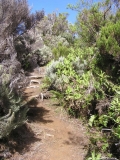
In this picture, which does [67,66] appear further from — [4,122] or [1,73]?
[4,122]

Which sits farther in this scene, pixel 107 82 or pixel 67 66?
pixel 67 66

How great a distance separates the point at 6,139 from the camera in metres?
5.38

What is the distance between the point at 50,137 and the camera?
6152mm

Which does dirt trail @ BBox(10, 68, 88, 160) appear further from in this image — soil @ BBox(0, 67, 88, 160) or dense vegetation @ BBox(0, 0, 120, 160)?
dense vegetation @ BBox(0, 0, 120, 160)

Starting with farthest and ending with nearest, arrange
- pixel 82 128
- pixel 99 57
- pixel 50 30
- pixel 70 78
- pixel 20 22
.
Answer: pixel 50 30
pixel 20 22
pixel 70 78
pixel 82 128
pixel 99 57

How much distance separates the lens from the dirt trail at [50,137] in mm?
5370

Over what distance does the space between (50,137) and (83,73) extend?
2380mm

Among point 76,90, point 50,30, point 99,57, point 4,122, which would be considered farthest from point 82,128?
point 50,30

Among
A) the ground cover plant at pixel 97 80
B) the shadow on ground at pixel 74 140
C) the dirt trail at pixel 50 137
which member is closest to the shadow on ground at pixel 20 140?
the dirt trail at pixel 50 137

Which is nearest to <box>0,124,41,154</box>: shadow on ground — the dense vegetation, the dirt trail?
the dirt trail

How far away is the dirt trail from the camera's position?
5.37m

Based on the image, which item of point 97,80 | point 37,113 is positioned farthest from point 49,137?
point 97,80

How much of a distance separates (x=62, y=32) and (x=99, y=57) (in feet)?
64.7

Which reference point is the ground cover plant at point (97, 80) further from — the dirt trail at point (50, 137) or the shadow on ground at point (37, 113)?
the shadow on ground at point (37, 113)
